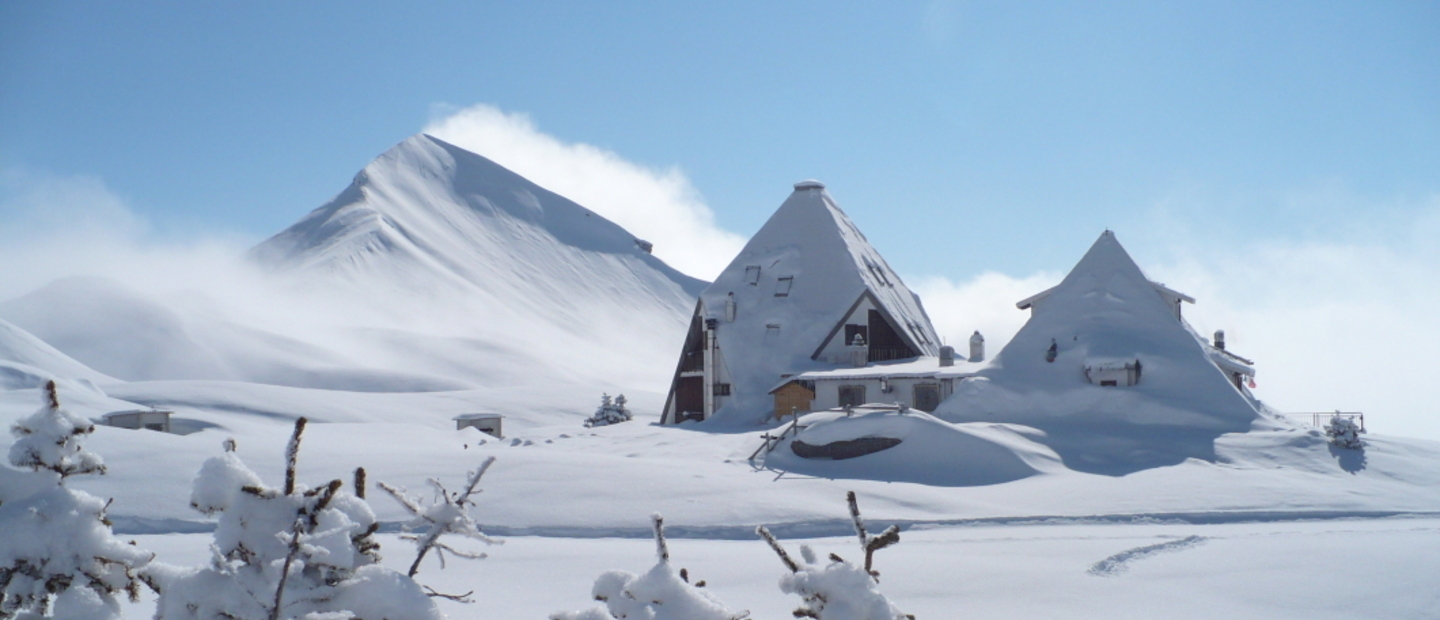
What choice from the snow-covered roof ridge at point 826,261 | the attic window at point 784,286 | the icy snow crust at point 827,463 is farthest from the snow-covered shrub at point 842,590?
the attic window at point 784,286

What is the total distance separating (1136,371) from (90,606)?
101 feet

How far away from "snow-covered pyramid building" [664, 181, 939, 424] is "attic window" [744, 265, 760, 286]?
0.05 meters

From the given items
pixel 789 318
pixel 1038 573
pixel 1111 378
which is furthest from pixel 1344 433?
pixel 789 318

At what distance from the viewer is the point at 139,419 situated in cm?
2444

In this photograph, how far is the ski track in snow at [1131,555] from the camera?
1201 cm

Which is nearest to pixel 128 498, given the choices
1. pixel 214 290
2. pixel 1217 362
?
pixel 1217 362

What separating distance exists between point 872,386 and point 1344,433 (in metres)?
14.4

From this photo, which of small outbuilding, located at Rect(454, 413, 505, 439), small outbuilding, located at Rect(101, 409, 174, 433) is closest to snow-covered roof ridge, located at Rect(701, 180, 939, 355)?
small outbuilding, located at Rect(454, 413, 505, 439)

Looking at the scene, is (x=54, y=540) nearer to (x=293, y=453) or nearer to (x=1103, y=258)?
(x=293, y=453)

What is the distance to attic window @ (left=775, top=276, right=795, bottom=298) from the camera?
1724 inches

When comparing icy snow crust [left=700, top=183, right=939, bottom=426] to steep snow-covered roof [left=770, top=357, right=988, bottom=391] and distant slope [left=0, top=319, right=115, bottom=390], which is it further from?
distant slope [left=0, top=319, right=115, bottom=390]

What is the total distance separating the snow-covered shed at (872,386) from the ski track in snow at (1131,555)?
19060 mm

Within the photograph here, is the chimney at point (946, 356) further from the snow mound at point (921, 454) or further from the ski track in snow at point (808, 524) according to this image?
the ski track in snow at point (808, 524)

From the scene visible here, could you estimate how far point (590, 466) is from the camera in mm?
18641
